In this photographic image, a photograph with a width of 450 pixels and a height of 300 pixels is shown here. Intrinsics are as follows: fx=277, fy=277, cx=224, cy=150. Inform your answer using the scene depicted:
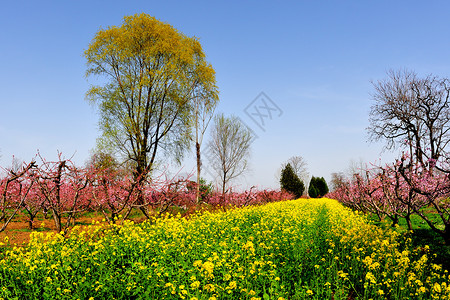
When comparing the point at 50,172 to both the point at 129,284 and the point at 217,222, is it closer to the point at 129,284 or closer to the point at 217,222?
the point at 217,222

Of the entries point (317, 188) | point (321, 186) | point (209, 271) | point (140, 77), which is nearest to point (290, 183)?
point (317, 188)

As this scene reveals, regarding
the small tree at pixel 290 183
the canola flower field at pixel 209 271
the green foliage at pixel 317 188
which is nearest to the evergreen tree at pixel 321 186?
the green foliage at pixel 317 188

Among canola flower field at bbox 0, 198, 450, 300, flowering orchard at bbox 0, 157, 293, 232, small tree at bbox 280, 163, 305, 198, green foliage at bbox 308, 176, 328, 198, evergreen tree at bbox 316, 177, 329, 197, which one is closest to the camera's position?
canola flower field at bbox 0, 198, 450, 300

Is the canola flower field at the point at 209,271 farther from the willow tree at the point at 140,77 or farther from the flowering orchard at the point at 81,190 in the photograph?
the willow tree at the point at 140,77

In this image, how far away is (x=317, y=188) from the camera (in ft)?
180

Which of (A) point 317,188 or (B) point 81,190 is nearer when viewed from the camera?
(B) point 81,190

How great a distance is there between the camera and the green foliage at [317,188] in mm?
53544

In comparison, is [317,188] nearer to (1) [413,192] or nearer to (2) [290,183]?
(2) [290,183]

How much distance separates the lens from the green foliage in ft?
176

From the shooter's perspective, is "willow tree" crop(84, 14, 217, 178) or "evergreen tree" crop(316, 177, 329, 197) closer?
"willow tree" crop(84, 14, 217, 178)

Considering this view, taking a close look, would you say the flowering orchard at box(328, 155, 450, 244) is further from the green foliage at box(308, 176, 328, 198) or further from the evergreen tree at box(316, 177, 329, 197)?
the evergreen tree at box(316, 177, 329, 197)

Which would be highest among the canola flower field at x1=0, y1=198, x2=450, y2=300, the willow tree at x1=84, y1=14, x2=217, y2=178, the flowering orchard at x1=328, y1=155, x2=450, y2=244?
the willow tree at x1=84, y1=14, x2=217, y2=178

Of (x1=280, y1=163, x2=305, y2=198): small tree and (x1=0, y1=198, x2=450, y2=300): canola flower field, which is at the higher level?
(x1=280, y1=163, x2=305, y2=198): small tree

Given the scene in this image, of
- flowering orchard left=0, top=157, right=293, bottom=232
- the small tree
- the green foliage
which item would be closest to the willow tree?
flowering orchard left=0, top=157, right=293, bottom=232
